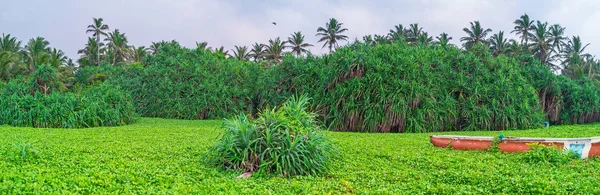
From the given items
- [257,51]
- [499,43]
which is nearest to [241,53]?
[257,51]

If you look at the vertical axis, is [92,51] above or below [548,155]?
above

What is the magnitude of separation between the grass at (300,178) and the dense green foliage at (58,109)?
18.8 feet

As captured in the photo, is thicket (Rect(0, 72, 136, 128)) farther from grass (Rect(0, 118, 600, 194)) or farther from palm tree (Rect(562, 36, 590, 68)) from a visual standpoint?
palm tree (Rect(562, 36, 590, 68))

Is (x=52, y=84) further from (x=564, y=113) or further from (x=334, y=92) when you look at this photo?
(x=564, y=113)

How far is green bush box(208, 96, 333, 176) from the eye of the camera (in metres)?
5.07

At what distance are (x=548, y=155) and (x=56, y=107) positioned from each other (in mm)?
11320

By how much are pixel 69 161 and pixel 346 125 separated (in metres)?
7.97

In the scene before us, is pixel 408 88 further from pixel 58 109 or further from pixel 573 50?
pixel 573 50

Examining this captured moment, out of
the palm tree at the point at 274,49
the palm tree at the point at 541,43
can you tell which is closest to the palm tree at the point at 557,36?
the palm tree at the point at 541,43

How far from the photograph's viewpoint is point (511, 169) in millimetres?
5184

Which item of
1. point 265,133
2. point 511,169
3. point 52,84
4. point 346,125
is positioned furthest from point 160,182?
point 52,84

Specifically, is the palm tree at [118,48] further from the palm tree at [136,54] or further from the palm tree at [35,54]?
the palm tree at [35,54]

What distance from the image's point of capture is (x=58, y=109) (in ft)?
38.5

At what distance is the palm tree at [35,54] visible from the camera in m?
25.0
